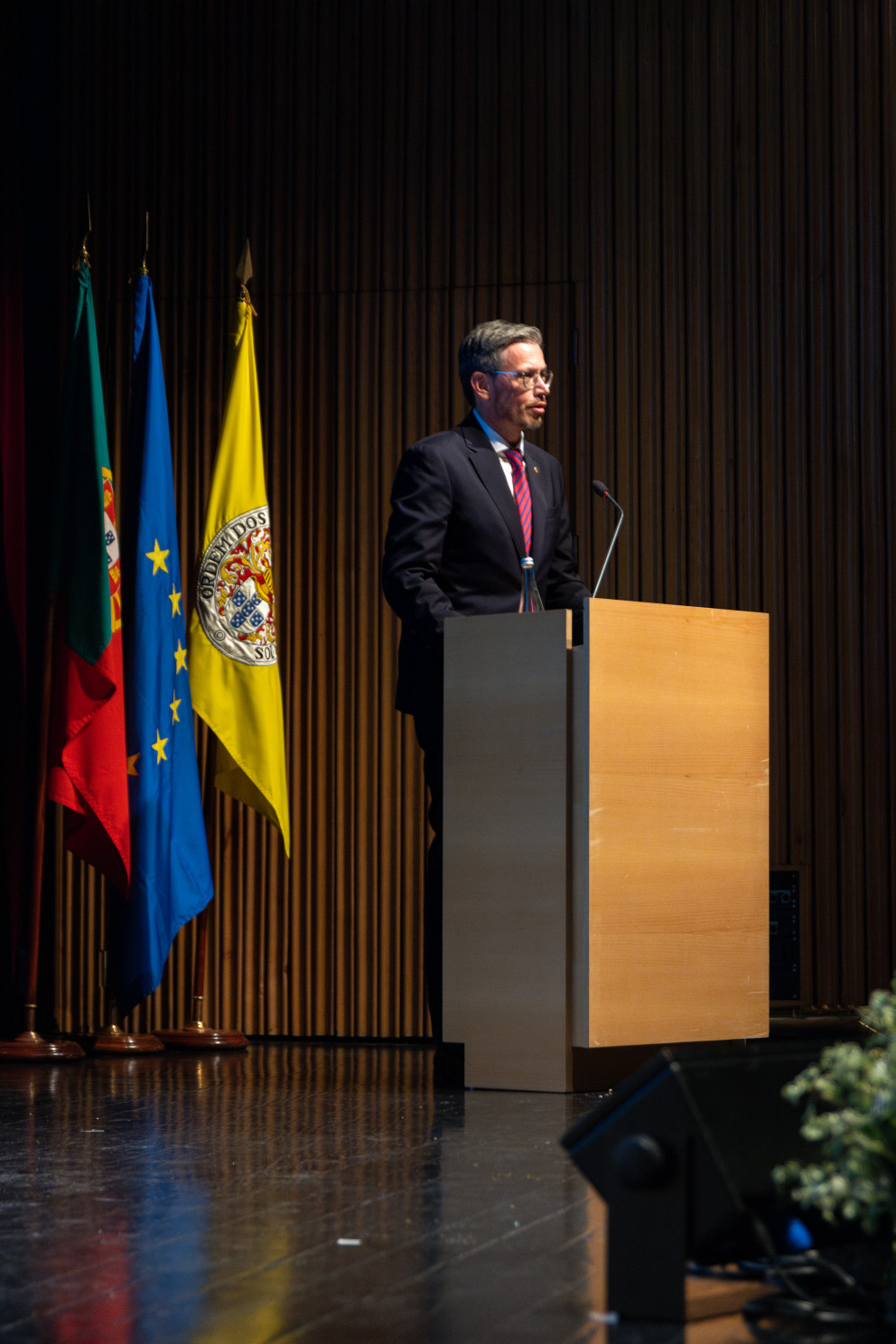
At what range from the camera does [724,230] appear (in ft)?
15.3

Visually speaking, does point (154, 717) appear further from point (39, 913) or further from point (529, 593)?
point (529, 593)

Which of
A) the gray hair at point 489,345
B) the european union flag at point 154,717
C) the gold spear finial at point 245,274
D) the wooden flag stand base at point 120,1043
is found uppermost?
the gold spear finial at point 245,274

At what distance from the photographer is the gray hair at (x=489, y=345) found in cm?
355

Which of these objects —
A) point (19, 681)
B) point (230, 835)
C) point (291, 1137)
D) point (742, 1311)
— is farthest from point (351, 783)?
point (742, 1311)

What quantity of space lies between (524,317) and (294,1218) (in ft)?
11.0

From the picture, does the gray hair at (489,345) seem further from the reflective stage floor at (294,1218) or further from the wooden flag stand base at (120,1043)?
the wooden flag stand base at (120,1043)

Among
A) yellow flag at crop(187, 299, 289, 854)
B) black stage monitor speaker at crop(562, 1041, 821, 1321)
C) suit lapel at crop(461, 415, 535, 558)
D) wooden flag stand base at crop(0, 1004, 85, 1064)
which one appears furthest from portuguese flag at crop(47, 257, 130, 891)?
black stage monitor speaker at crop(562, 1041, 821, 1321)

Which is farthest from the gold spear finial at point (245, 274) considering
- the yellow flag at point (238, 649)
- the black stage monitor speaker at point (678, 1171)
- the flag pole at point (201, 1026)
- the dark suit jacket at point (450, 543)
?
the black stage monitor speaker at point (678, 1171)

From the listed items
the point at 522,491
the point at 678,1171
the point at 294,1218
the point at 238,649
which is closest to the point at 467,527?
the point at 522,491

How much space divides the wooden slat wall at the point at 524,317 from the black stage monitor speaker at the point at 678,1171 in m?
3.17

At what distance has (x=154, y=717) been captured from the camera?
426cm

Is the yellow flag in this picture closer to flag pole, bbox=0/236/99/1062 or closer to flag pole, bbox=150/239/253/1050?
flag pole, bbox=150/239/253/1050

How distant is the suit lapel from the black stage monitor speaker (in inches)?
86.6

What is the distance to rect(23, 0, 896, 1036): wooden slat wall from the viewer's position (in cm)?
455
